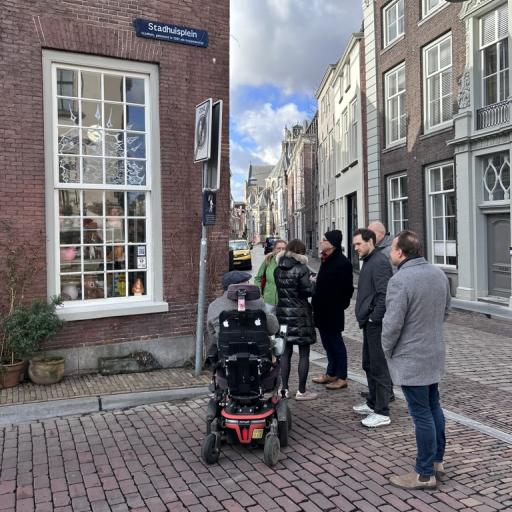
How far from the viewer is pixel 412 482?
3.84 metres

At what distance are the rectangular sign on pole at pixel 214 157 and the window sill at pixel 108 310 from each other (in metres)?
1.83

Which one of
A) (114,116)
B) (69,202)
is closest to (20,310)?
(69,202)

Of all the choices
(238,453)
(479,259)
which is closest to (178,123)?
(238,453)

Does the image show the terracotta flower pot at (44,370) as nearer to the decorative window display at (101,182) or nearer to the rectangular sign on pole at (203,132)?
the decorative window display at (101,182)

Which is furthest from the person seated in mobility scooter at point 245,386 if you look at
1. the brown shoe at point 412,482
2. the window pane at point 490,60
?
the window pane at point 490,60

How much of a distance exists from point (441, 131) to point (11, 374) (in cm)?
1313

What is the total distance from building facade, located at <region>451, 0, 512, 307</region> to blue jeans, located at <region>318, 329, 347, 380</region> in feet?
26.0

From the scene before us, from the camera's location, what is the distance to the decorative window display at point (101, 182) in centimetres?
676

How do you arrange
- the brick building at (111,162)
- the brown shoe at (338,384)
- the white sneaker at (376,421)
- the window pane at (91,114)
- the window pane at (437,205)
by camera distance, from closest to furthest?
the white sneaker at (376,421) < the brick building at (111,162) < the brown shoe at (338,384) < the window pane at (91,114) < the window pane at (437,205)

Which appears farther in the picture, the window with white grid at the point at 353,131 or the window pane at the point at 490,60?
the window with white grid at the point at 353,131

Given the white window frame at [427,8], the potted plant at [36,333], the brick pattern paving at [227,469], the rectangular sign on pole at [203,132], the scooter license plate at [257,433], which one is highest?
the white window frame at [427,8]

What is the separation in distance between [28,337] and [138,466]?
2.50m

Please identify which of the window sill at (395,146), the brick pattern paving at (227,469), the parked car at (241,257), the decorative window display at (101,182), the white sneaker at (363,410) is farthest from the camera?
the parked car at (241,257)

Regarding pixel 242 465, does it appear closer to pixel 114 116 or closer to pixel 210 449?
pixel 210 449
